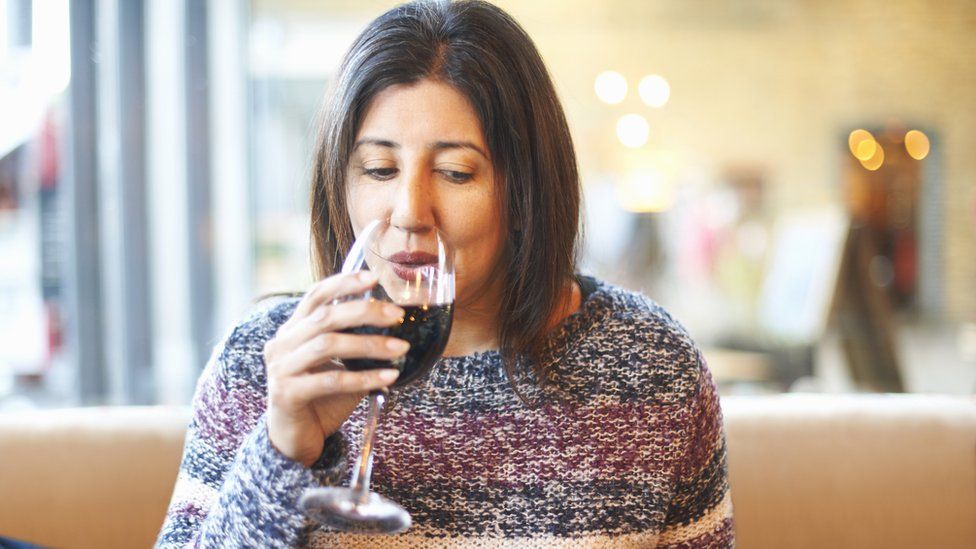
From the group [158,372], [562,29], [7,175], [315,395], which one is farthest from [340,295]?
[562,29]

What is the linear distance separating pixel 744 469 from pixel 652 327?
355 millimetres

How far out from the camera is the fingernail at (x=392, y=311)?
799mm

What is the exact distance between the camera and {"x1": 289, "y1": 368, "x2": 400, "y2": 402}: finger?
31.1 inches

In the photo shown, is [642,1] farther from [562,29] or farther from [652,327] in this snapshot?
[652,327]

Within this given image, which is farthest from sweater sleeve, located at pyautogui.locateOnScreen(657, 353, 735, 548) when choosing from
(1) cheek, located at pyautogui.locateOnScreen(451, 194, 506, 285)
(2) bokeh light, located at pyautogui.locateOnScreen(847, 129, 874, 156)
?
(2) bokeh light, located at pyautogui.locateOnScreen(847, 129, 874, 156)

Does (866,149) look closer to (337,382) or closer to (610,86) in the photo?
(610,86)

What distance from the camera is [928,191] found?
810cm

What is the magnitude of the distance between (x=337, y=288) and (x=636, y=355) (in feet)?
1.67

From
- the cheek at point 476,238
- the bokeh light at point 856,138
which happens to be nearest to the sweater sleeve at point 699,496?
the cheek at point 476,238

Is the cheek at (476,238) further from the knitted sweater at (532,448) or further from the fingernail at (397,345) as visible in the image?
the fingernail at (397,345)

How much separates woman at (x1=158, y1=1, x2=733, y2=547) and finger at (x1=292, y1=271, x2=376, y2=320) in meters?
0.21

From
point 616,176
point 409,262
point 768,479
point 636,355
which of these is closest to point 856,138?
point 616,176

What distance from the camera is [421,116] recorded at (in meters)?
1.05

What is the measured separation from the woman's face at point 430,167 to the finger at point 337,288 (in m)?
0.19
